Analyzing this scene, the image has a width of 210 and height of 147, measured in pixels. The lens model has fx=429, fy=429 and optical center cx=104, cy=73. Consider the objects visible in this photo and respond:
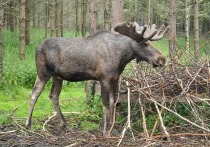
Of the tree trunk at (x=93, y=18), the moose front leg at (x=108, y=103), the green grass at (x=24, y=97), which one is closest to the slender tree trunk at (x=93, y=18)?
the tree trunk at (x=93, y=18)

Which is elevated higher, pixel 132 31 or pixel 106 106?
pixel 132 31

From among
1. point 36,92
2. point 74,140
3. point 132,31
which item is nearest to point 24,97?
point 36,92

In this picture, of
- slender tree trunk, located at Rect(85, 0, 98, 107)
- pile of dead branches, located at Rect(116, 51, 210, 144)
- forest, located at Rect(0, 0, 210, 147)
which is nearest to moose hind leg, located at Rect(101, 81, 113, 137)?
forest, located at Rect(0, 0, 210, 147)

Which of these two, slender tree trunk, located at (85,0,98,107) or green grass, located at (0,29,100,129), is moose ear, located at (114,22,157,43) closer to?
green grass, located at (0,29,100,129)

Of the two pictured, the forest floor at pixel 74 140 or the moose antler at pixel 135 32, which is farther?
the moose antler at pixel 135 32

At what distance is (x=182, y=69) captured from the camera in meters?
9.08

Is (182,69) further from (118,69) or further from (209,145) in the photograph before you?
(209,145)

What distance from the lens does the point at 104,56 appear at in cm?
759

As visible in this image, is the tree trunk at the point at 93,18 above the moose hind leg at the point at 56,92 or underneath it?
above

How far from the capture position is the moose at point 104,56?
755cm

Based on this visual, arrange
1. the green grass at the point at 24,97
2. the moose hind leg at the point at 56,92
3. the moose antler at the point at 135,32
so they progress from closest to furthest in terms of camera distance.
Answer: the moose antler at the point at 135,32
the moose hind leg at the point at 56,92
the green grass at the point at 24,97

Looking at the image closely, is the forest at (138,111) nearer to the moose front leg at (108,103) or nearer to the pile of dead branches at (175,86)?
the pile of dead branches at (175,86)

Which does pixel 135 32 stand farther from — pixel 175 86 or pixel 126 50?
pixel 175 86

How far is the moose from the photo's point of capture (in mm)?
7547
